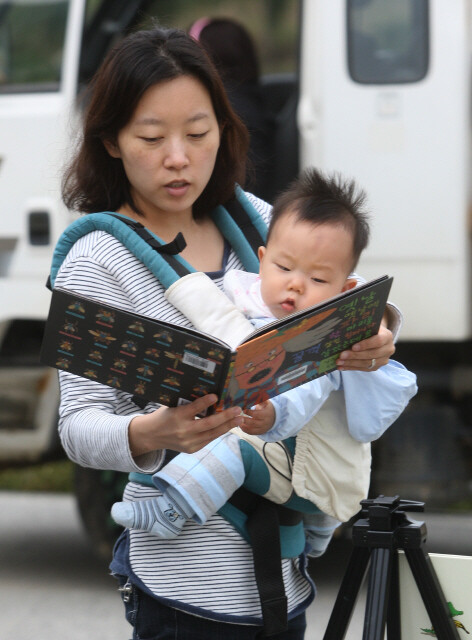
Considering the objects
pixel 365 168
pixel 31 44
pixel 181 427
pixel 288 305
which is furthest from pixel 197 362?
pixel 31 44

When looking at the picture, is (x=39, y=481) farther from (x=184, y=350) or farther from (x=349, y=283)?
(x=184, y=350)

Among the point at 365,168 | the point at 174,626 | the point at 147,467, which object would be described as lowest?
the point at 174,626

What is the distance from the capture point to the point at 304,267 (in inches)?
68.2

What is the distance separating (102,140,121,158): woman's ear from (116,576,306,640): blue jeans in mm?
691

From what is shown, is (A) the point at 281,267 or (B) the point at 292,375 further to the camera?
(A) the point at 281,267

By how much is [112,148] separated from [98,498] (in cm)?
269

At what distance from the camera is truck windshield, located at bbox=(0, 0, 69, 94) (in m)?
4.02

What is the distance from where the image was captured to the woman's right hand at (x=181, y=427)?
1497 millimetres

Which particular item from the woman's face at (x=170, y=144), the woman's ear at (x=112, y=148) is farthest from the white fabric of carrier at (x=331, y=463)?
the woman's ear at (x=112, y=148)

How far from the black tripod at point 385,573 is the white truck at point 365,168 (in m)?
2.04

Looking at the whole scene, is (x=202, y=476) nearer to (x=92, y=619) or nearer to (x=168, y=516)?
(x=168, y=516)

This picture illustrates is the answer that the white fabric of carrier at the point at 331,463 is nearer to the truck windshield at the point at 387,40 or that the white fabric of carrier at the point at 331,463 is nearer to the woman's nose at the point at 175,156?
the woman's nose at the point at 175,156

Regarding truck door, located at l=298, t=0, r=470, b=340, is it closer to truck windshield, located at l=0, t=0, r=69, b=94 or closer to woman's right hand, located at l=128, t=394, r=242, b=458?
truck windshield, located at l=0, t=0, r=69, b=94

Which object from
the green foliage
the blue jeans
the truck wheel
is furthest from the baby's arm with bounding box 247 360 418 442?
the green foliage
